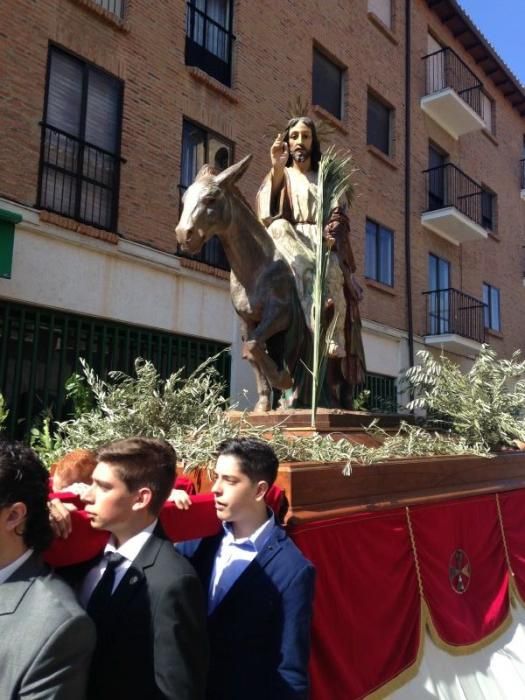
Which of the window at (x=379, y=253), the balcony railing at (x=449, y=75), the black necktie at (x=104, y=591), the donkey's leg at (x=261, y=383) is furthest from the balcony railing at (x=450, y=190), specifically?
the black necktie at (x=104, y=591)

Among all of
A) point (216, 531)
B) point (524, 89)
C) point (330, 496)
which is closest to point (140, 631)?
point (216, 531)

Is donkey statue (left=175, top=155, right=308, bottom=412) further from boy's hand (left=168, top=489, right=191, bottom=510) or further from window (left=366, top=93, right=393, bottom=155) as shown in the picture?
window (left=366, top=93, right=393, bottom=155)

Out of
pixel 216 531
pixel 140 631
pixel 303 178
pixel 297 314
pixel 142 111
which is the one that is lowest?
pixel 140 631

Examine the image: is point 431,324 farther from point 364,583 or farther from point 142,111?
point 364,583

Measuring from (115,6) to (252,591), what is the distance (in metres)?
10.3

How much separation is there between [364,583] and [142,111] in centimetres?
897

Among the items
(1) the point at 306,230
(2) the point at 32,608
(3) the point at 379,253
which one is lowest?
(2) the point at 32,608

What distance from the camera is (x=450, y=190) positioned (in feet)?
58.7

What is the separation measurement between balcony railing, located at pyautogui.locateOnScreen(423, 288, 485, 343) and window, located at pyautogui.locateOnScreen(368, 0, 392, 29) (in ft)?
23.8

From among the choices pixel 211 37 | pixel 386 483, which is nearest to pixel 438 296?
pixel 211 37

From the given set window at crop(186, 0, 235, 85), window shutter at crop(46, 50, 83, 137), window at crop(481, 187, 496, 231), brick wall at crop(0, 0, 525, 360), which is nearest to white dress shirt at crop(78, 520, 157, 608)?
brick wall at crop(0, 0, 525, 360)

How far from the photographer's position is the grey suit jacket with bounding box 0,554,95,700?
1.47m

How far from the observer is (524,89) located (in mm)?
21406

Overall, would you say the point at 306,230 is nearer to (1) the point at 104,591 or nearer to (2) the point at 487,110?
(1) the point at 104,591
